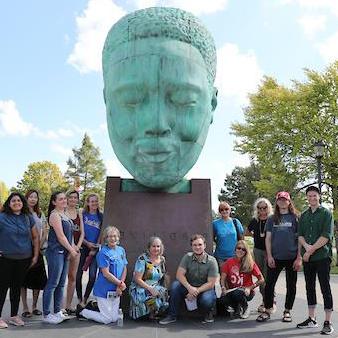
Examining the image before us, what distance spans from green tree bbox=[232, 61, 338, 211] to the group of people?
1499 cm

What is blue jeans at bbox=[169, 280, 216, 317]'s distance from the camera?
5168mm

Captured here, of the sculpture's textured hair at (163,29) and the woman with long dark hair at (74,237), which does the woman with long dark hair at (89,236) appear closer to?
the woman with long dark hair at (74,237)

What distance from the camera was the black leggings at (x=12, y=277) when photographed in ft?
16.2

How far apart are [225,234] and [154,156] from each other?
153cm

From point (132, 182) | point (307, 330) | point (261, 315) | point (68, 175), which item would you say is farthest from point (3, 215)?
point (68, 175)

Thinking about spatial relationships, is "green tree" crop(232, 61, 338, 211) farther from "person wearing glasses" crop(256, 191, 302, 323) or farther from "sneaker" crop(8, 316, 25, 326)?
"sneaker" crop(8, 316, 25, 326)

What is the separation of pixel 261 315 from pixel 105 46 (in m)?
4.26

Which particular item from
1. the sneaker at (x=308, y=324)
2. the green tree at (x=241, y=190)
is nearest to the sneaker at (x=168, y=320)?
the sneaker at (x=308, y=324)

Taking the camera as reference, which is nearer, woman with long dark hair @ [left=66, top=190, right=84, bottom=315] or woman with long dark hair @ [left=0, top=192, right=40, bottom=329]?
woman with long dark hair @ [left=0, top=192, right=40, bottom=329]

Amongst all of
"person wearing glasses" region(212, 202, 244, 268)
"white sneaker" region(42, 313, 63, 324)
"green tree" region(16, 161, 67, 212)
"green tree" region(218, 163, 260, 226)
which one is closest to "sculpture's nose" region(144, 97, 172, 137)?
"person wearing glasses" region(212, 202, 244, 268)

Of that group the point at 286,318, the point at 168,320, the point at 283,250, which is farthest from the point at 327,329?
the point at 168,320

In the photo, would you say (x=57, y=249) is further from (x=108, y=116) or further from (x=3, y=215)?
(x=108, y=116)

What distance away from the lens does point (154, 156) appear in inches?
225

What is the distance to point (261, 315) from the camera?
17.6 feet
